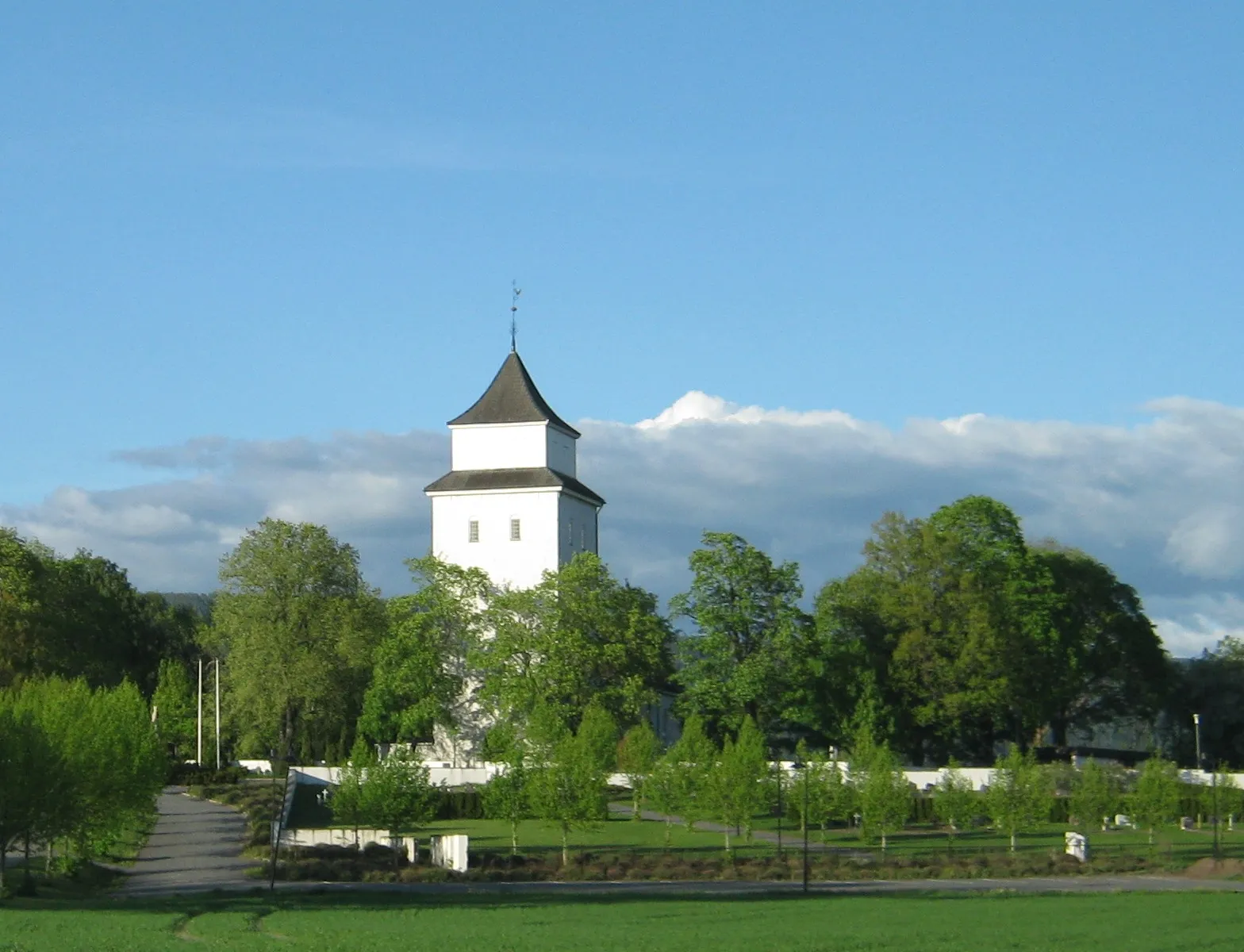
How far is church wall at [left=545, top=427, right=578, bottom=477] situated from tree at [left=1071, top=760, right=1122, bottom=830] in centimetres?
2961

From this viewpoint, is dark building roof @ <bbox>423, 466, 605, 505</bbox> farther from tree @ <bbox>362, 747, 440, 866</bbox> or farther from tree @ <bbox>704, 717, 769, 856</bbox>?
tree @ <bbox>362, 747, 440, 866</bbox>

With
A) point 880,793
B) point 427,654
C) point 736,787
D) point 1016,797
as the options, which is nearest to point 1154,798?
point 1016,797

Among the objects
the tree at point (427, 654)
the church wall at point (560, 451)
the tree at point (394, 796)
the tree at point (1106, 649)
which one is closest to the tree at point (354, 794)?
the tree at point (394, 796)

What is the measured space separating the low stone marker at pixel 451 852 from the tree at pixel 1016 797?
18358mm

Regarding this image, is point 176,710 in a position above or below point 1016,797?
above

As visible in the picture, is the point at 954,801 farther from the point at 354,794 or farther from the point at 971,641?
the point at 354,794

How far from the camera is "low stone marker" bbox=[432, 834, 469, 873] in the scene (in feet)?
173

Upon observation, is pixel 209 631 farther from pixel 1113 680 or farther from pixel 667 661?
pixel 1113 680

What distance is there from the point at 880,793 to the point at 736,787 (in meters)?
4.70

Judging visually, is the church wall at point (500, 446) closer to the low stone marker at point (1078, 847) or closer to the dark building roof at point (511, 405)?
the dark building roof at point (511, 405)

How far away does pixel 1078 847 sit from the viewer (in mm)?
57281

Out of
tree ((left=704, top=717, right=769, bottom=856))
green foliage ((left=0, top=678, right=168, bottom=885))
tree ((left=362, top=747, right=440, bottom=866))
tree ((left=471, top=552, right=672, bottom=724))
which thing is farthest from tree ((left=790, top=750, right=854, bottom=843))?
green foliage ((left=0, top=678, right=168, bottom=885))

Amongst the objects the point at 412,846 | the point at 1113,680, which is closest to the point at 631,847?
the point at 412,846

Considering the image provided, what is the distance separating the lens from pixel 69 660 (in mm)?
91000
